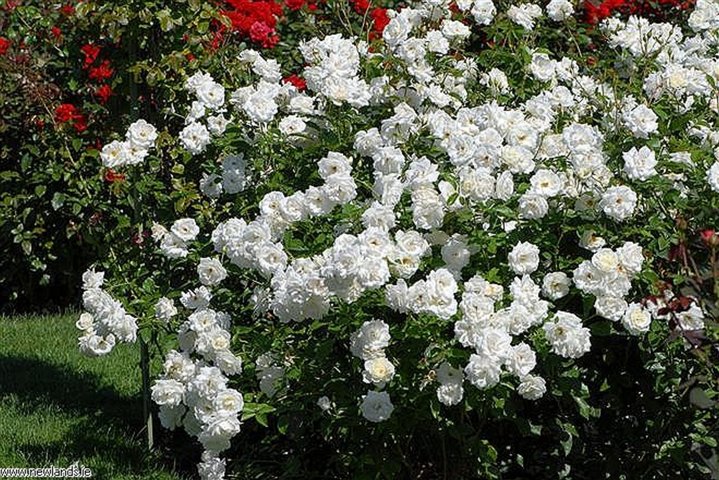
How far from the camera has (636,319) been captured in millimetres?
3008

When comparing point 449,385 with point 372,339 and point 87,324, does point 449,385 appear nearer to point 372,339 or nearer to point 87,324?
point 372,339

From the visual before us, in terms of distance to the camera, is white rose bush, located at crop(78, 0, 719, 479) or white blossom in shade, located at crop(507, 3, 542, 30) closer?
white rose bush, located at crop(78, 0, 719, 479)

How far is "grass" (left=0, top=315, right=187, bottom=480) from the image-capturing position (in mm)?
4066

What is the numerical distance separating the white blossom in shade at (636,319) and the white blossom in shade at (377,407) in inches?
23.8

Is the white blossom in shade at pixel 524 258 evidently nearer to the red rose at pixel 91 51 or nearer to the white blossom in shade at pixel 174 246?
the white blossom in shade at pixel 174 246

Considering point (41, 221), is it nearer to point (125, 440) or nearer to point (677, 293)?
point (125, 440)

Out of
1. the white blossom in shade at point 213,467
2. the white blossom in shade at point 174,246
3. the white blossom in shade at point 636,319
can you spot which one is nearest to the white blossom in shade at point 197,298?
the white blossom in shade at point 174,246

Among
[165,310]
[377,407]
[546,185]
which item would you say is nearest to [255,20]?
[165,310]

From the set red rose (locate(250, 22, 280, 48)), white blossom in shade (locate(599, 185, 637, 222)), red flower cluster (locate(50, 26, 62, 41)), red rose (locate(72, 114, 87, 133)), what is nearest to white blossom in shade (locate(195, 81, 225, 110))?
white blossom in shade (locate(599, 185, 637, 222))

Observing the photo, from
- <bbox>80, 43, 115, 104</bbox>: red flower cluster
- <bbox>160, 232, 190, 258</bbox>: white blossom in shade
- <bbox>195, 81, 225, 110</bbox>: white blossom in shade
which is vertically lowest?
<bbox>80, 43, 115, 104</bbox>: red flower cluster

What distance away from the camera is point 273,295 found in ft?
10.7

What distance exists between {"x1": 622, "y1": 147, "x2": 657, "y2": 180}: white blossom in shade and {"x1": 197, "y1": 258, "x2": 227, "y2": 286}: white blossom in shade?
1109mm

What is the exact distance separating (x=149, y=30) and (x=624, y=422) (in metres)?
1.98

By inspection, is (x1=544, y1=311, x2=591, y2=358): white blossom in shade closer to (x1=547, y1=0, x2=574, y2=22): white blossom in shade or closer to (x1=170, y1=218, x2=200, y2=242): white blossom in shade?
(x1=170, y1=218, x2=200, y2=242): white blossom in shade
